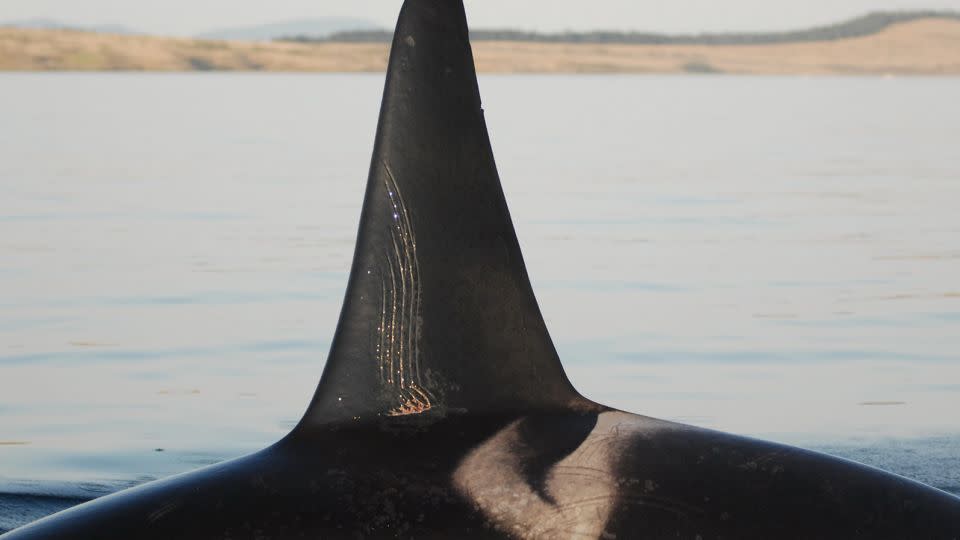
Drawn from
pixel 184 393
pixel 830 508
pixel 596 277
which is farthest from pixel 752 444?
pixel 596 277

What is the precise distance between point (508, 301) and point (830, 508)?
45.9 inches

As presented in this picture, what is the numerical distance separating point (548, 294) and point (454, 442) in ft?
36.9

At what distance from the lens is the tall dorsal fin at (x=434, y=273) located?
4891mm

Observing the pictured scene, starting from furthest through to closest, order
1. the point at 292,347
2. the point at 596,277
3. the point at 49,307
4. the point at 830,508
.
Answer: the point at 596,277 < the point at 49,307 < the point at 292,347 < the point at 830,508

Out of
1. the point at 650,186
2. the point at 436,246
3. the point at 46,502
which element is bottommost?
the point at 650,186

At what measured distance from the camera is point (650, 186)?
28344 millimetres

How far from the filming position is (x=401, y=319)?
4.89 meters

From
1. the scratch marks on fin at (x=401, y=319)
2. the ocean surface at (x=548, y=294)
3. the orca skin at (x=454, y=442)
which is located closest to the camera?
the orca skin at (x=454, y=442)

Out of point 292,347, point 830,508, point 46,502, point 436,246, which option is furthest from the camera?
point 292,347

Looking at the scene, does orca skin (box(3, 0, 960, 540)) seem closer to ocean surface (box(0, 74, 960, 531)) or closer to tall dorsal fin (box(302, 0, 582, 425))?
tall dorsal fin (box(302, 0, 582, 425))

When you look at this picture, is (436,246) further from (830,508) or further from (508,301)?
(830,508)

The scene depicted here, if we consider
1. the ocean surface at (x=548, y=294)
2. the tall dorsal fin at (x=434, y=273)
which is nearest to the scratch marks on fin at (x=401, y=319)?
the tall dorsal fin at (x=434, y=273)

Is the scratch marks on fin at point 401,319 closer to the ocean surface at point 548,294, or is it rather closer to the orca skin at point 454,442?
the orca skin at point 454,442

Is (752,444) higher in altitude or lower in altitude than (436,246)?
lower
